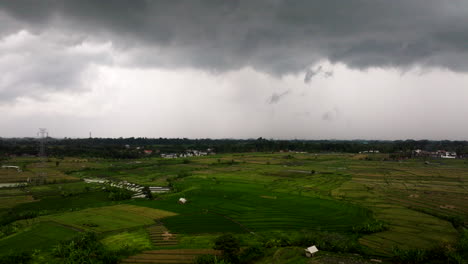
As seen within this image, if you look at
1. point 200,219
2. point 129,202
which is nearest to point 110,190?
point 129,202

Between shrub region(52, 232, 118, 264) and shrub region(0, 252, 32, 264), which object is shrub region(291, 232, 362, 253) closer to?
shrub region(52, 232, 118, 264)

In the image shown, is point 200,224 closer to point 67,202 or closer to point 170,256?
point 170,256

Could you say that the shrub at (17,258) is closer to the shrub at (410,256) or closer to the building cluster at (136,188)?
the building cluster at (136,188)

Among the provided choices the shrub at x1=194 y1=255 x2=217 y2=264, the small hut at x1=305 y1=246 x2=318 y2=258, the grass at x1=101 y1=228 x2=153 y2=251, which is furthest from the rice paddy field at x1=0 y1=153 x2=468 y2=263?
the small hut at x1=305 y1=246 x2=318 y2=258

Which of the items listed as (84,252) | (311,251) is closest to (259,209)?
(311,251)

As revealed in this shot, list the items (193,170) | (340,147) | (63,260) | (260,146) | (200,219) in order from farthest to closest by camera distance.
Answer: (260,146) < (340,147) < (193,170) < (200,219) < (63,260)

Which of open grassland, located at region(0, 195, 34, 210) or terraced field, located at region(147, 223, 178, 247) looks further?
open grassland, located at region(0, 195, 34, 210)

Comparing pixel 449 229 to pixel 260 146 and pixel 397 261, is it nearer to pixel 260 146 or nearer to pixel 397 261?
pixel 397 261
